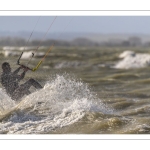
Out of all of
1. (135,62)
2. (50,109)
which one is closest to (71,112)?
(50,109)

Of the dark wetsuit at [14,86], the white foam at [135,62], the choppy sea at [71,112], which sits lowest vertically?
the choppy sea at [71,112]

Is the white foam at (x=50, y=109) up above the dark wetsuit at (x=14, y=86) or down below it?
below

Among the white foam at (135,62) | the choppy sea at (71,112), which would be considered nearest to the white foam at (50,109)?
the choppy sea at (71,112)

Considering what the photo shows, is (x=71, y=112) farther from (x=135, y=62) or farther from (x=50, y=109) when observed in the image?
(x=135, y=62)

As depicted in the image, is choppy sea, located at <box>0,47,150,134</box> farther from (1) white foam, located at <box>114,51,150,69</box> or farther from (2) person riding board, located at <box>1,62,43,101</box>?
(1) white foam, located at <box>114,51,150,69</box>

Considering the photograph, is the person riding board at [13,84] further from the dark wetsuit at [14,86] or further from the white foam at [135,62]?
the white foam at [135,62]

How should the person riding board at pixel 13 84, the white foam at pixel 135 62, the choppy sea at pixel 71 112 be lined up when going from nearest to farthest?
the choppy sea at pixel 71 112
the person riding board at pixel 13 84
the white foam at pixel 135 62

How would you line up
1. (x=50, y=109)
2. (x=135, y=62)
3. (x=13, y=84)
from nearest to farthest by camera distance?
(x=50, y=109), (x=13, y=84), (x=135, y=62)

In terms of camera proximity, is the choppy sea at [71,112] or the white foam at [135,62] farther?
the white foam at [135,62]

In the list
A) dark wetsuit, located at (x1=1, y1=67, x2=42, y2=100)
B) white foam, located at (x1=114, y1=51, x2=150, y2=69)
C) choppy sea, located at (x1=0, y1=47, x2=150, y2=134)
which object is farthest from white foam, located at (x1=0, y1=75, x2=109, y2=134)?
white foam, located at (x1=114, y1=51, x2=150, y2=69)

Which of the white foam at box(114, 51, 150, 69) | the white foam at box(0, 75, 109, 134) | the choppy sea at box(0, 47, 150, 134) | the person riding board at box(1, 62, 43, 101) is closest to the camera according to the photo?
the choppy sea at box(0, 47, 150, 134)
